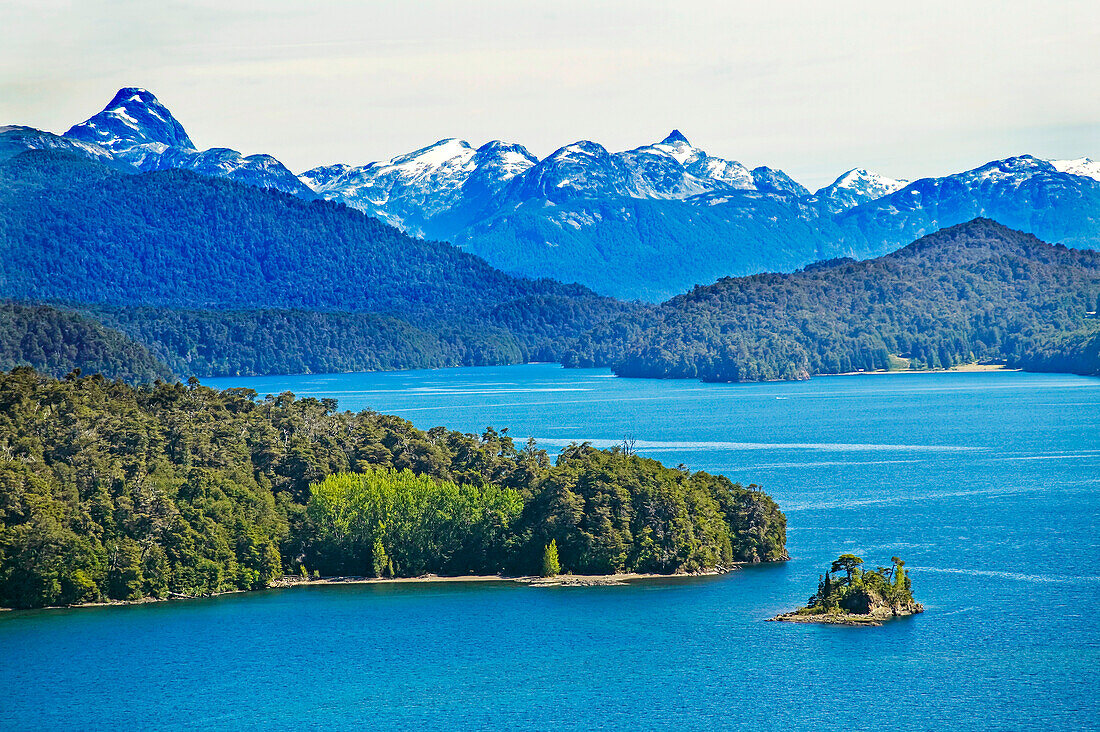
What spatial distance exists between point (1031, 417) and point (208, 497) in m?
112

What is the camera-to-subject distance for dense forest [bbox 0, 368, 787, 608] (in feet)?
247

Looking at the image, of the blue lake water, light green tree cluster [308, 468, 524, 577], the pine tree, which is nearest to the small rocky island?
the blue lake water

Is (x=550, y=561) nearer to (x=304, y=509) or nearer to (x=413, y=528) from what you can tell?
(x=413, y=528)

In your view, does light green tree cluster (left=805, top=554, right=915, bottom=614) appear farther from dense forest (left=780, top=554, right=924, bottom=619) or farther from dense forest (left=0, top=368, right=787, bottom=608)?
dense forest (left=0, top=368, right=787, bottom=608)

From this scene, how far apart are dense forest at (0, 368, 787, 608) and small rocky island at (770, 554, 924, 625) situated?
1041cm

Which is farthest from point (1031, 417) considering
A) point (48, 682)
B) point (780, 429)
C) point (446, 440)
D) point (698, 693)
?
point (48, 682)

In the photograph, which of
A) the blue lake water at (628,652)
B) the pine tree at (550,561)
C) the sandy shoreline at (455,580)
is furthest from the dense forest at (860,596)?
the pine tree at (550,561)

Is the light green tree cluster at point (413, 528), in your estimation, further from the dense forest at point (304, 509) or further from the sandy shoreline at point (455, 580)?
the sandy shoreline at point (455, 580)

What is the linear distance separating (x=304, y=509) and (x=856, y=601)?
3133cm

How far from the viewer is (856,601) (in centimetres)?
7044

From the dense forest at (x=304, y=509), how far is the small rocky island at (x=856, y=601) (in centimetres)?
1041

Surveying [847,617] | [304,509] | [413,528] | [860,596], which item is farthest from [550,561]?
[860,596]

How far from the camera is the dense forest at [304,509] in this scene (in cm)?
7531

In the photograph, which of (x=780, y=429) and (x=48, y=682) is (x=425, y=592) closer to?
(x=48, y=682)
